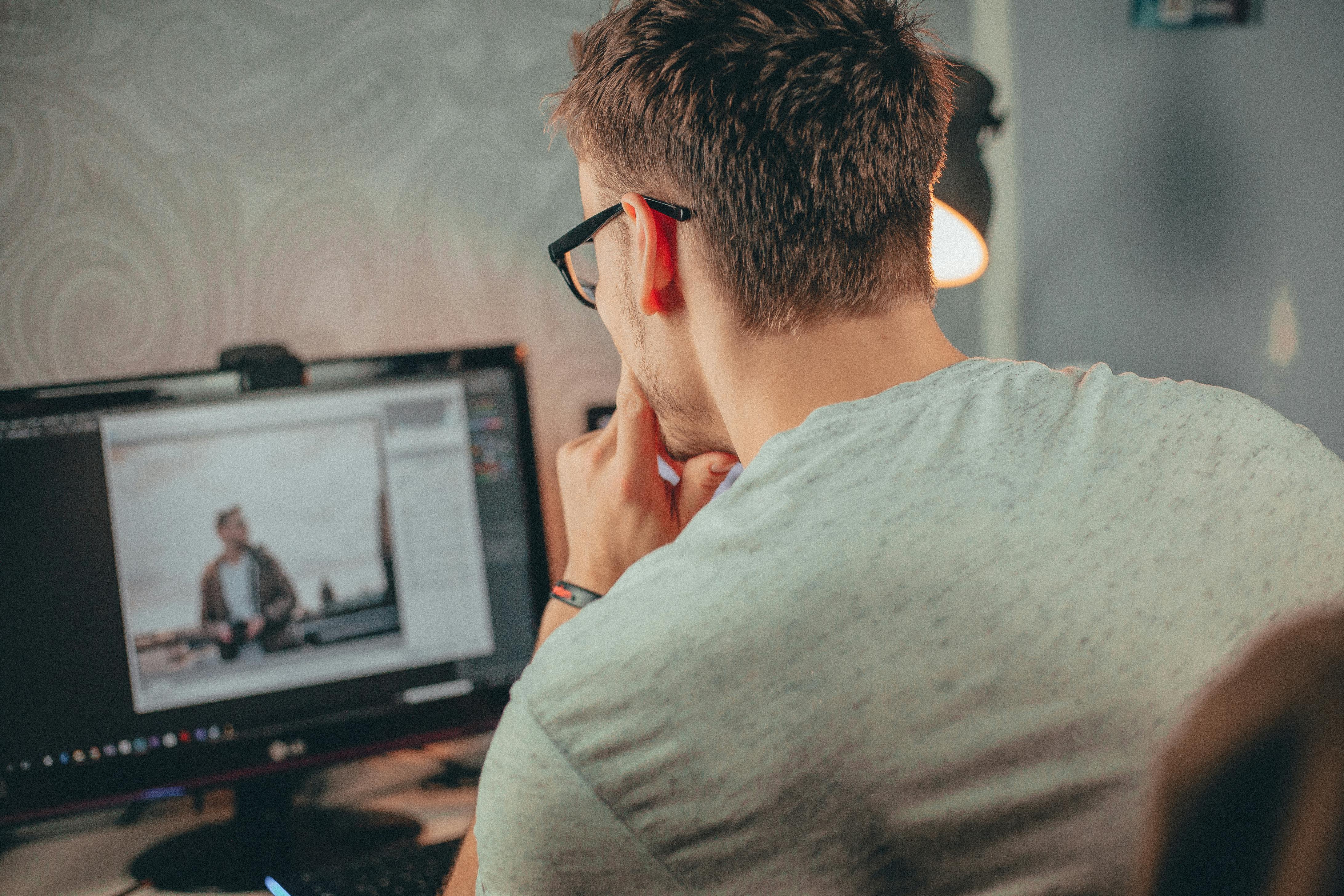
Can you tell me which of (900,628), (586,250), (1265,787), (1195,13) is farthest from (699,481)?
(1195,13)

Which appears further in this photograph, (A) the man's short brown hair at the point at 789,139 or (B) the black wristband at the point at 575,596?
(B) the black wristband at the point at 575,596

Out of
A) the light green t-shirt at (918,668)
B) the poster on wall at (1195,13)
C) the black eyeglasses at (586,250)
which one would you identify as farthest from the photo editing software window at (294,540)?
the poster on wall at (1195,13)

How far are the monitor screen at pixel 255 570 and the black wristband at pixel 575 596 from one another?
0.14 metres

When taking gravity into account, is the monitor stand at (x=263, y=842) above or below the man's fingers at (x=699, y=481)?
below

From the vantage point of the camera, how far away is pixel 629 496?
763mm

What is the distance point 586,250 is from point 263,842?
681mm

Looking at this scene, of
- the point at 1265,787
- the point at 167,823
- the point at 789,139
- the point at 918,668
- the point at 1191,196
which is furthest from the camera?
the point at 1191,196

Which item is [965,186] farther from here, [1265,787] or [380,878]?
[380,878]

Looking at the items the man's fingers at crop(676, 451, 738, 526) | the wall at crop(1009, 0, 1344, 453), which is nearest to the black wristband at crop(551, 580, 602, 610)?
the man's fingers at crop(676, 451, 738, 526)

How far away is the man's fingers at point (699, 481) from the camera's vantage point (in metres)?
0.76

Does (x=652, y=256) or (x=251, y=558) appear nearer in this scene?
(x=652, y=256)

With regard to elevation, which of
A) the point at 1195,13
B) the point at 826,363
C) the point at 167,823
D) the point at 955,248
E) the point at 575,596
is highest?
the point at 1195,13

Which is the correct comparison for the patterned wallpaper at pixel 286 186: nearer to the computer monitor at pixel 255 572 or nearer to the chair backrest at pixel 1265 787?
the computer monitor at pixel 255 572

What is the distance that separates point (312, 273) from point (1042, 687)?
96cm
